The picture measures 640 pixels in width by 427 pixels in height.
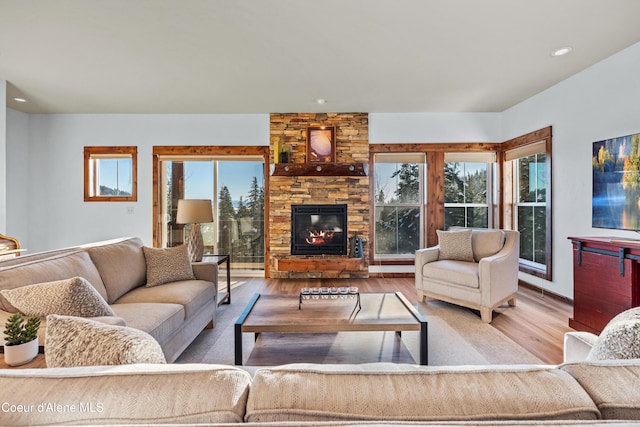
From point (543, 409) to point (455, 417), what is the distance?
0.59 ft

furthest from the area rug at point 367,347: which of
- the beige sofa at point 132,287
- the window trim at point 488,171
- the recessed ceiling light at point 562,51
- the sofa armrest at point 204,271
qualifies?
the recessed ceiling light at point 562,51

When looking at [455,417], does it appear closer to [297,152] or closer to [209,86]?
[209,86]

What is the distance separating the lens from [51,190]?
16.6ft

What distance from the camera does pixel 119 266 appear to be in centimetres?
259

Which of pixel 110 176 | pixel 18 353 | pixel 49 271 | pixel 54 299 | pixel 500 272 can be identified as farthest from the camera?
pixel 110 176

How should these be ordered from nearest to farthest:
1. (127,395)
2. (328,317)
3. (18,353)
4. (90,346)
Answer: (127,395) → (90,346) → (18,353) → (328,317)

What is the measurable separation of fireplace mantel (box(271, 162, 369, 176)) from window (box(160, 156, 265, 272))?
0.50m

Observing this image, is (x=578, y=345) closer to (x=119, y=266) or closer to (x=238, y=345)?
(x=238, y=345)

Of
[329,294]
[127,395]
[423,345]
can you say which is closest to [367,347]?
[329,294]

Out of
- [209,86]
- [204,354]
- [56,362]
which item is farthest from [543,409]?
[209,86]

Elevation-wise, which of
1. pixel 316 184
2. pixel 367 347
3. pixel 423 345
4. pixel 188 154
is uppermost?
pixel 188 154

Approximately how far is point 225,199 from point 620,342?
5005mm

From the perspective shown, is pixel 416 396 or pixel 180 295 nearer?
pixel 416 396

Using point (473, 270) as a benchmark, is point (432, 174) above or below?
above
